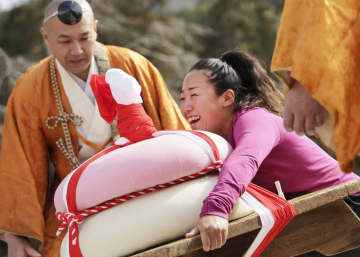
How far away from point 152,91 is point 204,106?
2.78 ft

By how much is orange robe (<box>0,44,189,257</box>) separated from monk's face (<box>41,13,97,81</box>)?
124mm

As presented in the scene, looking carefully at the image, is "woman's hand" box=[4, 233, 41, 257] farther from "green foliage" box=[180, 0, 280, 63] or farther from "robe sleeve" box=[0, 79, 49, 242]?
"green foliage" box=[180, 0, 280, 63]

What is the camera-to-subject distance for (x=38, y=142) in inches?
94.5

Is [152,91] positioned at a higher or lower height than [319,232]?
higher

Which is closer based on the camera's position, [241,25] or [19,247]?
[19,247]

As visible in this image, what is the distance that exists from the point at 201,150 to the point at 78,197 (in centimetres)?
38

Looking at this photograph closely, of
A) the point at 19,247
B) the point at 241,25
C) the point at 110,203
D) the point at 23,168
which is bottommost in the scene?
the point at 241,25

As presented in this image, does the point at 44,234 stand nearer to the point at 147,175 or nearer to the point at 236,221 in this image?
the point at 147,175

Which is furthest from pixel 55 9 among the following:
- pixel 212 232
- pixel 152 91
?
pixel 212 232

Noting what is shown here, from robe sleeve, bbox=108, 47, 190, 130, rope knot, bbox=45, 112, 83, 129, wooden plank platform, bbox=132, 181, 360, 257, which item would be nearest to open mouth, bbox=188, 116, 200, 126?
wooden plank platform, bbox=132, 181, 360, 257

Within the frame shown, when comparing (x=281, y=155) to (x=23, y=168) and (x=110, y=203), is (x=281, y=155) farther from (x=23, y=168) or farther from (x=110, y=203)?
(x=23, y=168)

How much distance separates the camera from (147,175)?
1.37 meters

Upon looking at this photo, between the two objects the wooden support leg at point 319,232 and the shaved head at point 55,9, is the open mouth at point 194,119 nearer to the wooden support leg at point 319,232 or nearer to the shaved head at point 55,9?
the wooden support leg at point 319,232

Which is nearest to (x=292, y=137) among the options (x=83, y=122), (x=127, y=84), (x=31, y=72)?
(x=127, y=84)
